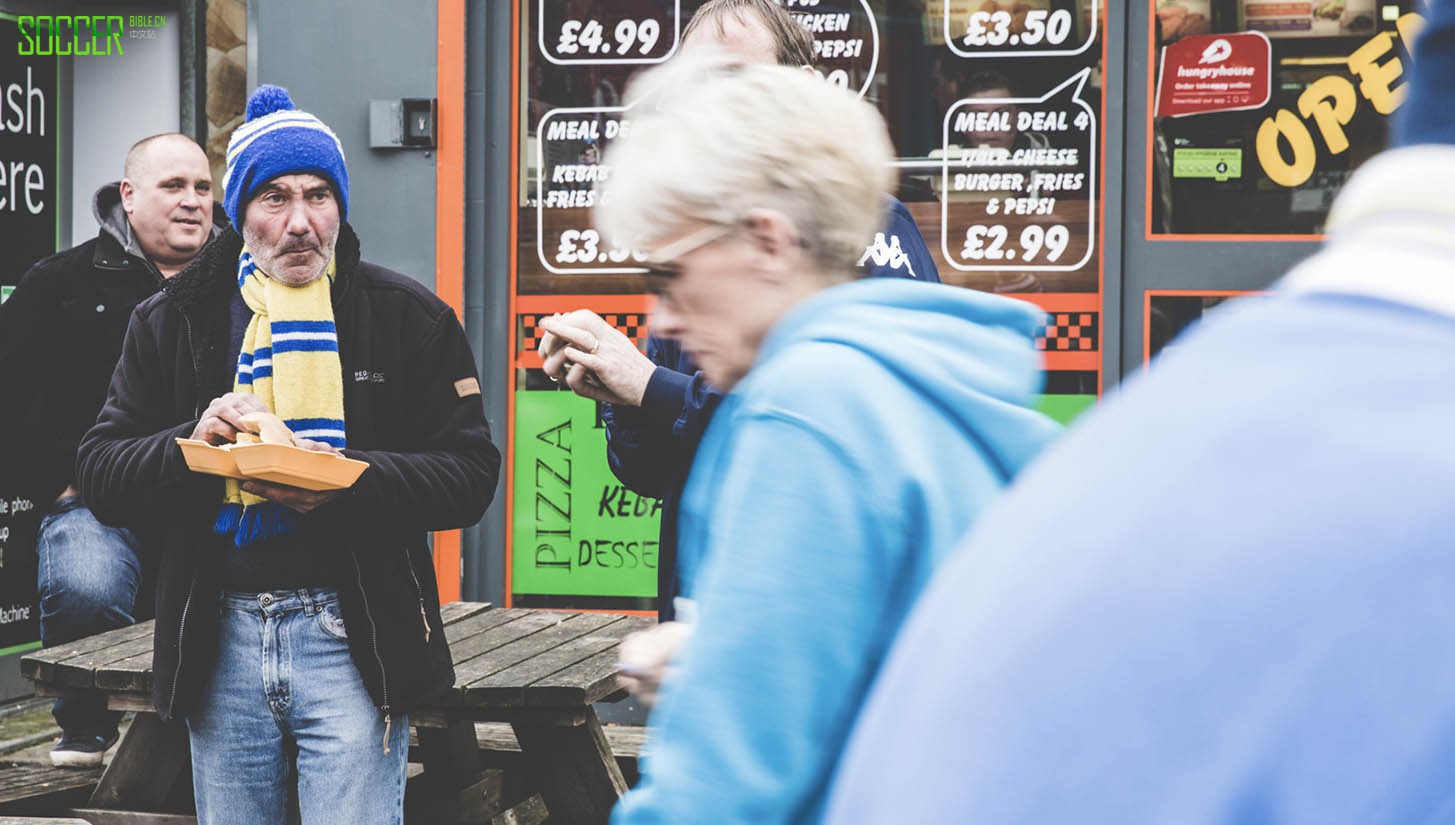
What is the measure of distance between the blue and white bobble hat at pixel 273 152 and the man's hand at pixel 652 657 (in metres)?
1.69

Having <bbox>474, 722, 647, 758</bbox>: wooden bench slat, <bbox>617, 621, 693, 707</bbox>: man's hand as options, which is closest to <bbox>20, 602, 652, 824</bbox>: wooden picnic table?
<bbox>474, 722, 647, 758</bbox>: wooden bench slat

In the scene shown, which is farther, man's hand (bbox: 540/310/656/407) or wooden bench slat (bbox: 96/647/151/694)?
wooden bench slat (bbox: 96/647/151/694)

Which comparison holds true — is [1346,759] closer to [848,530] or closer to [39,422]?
[848,530]

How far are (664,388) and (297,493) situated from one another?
704 mm

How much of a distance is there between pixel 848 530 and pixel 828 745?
158mm

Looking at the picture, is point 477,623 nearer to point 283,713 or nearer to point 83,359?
point 83,359

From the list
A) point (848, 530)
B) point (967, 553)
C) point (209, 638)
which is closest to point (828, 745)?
point (848, 530)

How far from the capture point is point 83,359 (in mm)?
4957

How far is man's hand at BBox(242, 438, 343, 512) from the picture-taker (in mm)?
2732

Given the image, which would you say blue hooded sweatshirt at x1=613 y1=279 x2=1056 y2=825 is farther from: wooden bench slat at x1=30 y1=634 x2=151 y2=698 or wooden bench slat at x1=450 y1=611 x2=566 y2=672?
wooden bench slat at x1=30 y1=634 x2=151 y2=698

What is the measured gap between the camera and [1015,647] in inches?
23.3

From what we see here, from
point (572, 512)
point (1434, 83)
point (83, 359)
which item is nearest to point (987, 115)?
point (572, 512)

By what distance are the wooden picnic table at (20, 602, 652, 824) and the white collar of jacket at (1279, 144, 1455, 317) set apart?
9.64ft

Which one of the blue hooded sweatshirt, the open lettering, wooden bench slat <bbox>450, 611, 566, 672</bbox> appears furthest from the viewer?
the open lettering
